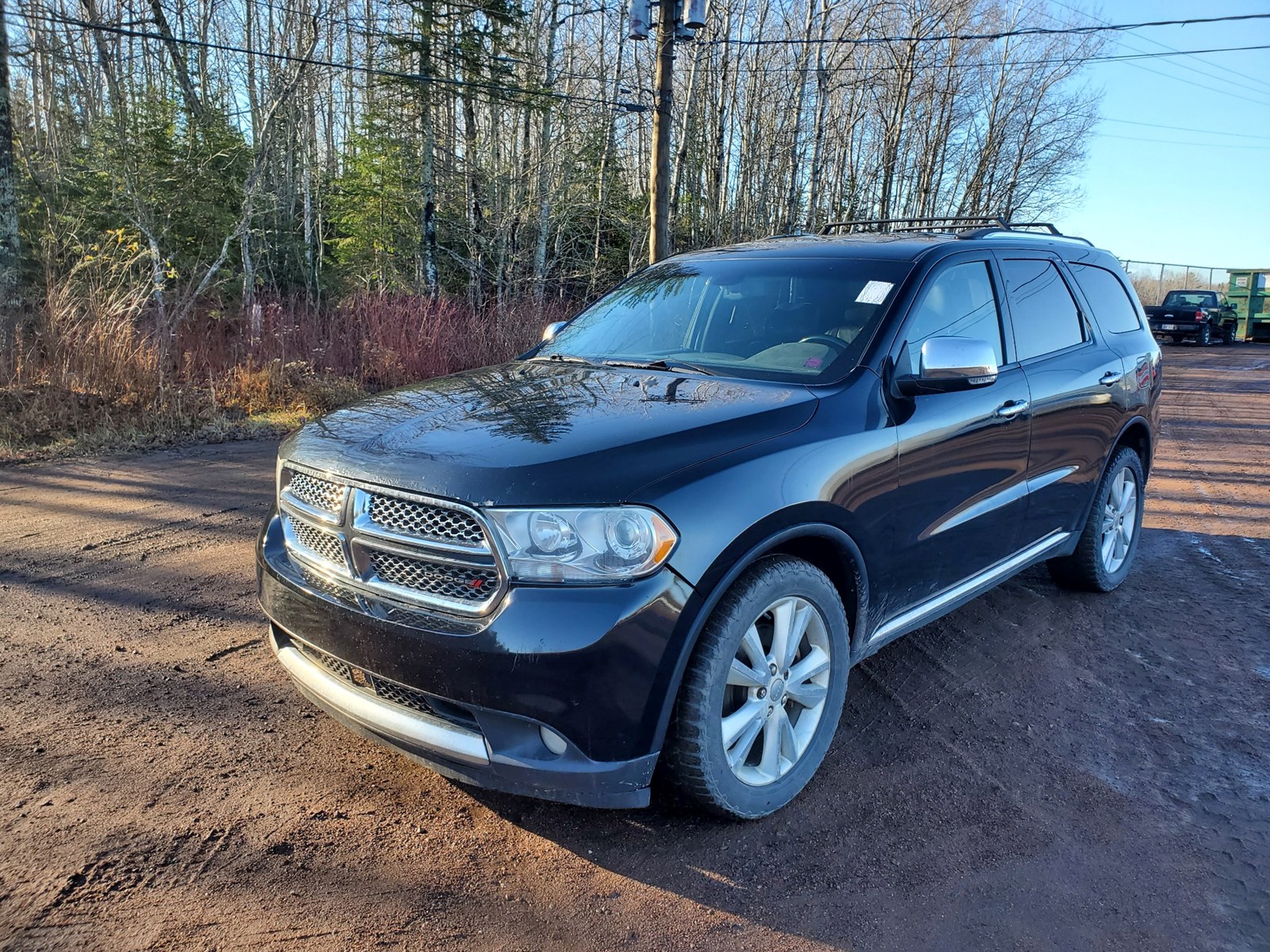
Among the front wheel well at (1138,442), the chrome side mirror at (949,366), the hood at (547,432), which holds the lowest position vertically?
the front wheel well at (1138,442)

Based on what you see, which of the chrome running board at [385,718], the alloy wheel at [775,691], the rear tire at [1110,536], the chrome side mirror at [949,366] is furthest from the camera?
the rear tire at [1110,536]

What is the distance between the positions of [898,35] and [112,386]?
31771 millimetres

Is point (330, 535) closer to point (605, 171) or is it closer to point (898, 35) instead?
point (605, 171)

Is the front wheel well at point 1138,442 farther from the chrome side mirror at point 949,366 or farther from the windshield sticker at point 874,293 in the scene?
the windshield sticker at point 874,293

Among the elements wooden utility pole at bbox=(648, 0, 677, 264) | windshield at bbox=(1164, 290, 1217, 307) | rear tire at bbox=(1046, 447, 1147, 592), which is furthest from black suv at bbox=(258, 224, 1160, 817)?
windshield at bbox=(1164, 290, 1217, 307)

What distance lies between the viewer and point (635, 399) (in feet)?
9.87

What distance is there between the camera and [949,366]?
3.16 metres

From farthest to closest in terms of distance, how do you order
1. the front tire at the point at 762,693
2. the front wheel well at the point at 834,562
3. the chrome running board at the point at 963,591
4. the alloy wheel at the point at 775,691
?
the chrome running board at the point at 963,591, the front wheel well at the point at 834,562, the alloy wheel at the point at 775,691, the front tire at the point at 762,693

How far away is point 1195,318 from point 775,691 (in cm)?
3014

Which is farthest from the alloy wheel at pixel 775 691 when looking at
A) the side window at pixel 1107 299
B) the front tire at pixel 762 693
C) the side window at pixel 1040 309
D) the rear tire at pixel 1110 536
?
the side window at pixel 1107 299

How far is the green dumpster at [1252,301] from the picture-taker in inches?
1117

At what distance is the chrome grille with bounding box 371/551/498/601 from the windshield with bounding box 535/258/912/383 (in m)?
1.46

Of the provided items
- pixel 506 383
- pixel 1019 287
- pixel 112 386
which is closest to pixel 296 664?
pixel 506 383

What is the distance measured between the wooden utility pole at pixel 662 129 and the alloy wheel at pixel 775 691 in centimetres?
1019
